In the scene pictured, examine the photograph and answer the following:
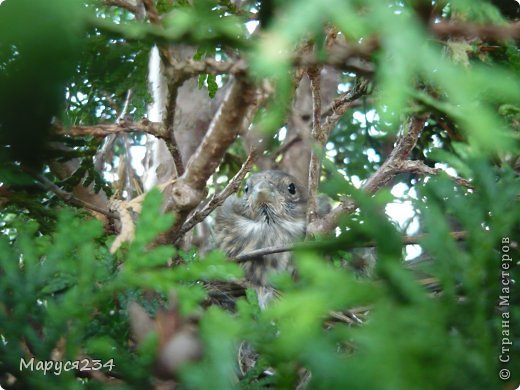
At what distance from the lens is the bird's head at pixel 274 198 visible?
113 inches

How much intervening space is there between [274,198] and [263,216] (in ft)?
0.39

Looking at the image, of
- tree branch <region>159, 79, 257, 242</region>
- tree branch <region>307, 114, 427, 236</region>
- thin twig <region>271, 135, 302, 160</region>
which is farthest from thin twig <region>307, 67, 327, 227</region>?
thin twig <region>271, 135, 302, 160</region>

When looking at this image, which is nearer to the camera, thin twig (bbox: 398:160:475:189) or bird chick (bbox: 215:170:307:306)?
thin twig (bbox: 398:160:475:189)

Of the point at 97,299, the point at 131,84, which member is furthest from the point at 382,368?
Answer: the point at 131,84

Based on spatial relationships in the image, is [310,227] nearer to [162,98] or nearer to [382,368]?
[162,98]

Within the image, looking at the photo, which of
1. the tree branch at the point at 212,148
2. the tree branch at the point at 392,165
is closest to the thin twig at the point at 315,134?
the tree branch at the point at 392,165

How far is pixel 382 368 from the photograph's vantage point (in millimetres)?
841

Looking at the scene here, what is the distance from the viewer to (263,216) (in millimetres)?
2939

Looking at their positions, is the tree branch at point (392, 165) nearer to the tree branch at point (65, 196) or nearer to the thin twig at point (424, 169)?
the thin twig at point (424, 169)

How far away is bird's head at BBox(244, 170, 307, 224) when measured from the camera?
286cm

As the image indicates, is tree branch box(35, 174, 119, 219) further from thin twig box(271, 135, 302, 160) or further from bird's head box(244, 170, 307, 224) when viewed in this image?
thin twig box(271, 135, 302, 160)

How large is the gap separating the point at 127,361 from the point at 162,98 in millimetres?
1755

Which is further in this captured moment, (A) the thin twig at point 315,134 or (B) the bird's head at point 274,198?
(B) the bird's head at point 274,198

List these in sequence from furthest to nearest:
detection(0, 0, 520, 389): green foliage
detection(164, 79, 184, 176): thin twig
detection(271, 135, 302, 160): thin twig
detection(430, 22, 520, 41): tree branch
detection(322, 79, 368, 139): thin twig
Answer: detection(271, 135, 302, 160): thin twig
detection(322, 79, 368, 139): thin twig
detection(164, 79, 184, 176): thin twig
detection(430, 22, 520, 41): tree branch
detection(0, 0, 520, 389): green foliage
